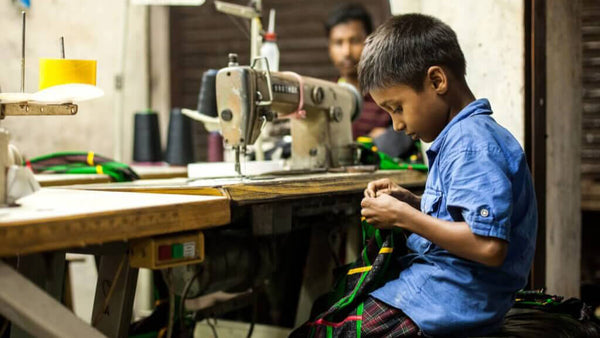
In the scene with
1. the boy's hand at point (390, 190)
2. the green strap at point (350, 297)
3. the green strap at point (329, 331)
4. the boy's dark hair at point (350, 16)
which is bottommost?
the green strap at point (329, 331)

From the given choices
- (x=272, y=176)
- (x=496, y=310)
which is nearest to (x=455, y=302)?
(x=496, y=310)

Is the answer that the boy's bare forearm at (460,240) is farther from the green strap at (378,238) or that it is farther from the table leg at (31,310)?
the table leg at (31,310)

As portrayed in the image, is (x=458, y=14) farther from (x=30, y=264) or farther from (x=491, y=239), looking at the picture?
(x=30, y=264)

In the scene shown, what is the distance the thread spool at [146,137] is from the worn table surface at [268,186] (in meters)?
1.65

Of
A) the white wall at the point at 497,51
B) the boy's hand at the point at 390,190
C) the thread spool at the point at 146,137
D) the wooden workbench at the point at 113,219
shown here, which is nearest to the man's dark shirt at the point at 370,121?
the thread spool at the point at 146,137

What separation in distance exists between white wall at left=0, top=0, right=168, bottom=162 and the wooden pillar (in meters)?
2.37

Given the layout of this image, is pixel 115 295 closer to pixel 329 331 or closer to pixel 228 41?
pixel 329 331

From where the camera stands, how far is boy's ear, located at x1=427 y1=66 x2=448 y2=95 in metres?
1.91

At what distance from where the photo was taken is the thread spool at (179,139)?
12.7 ft

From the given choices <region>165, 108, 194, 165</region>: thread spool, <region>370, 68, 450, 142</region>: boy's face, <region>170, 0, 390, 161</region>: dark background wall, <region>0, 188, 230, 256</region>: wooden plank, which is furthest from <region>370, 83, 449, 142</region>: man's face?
<region>170, 0, 390, 161</region>: dark background wall

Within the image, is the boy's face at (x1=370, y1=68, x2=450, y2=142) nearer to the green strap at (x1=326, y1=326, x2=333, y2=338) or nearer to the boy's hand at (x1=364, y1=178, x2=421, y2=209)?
the boy's hand at (x1=364, y1=178, x2=421, y2=209)

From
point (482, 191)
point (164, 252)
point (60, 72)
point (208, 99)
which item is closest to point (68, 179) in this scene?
point (208, 99)

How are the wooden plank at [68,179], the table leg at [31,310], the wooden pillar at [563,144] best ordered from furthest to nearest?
the wooden pillar at [563,144] < the wooden plank at [68,179] < the table leg at [31,310]

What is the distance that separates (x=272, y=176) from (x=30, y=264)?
928 mm
